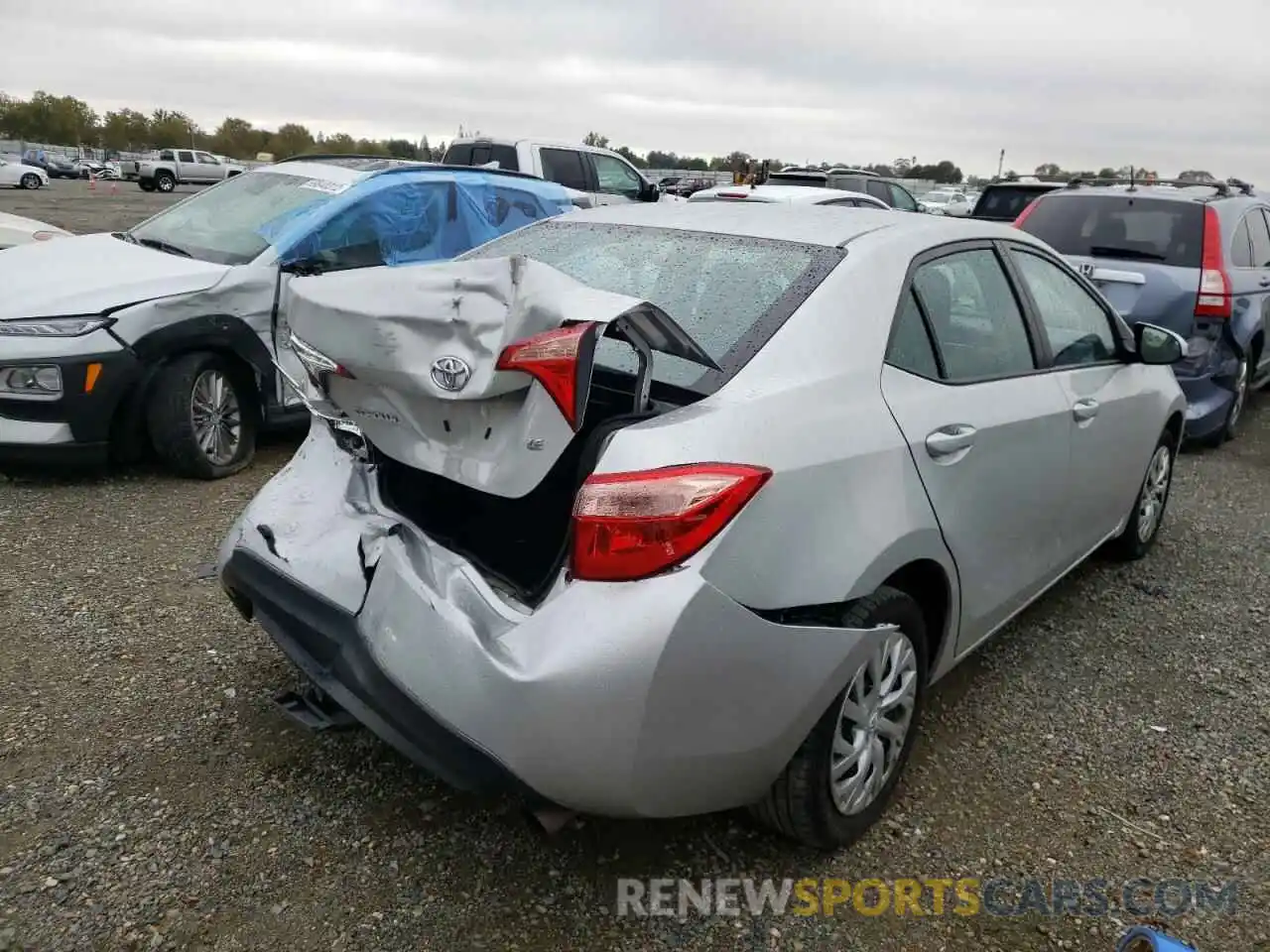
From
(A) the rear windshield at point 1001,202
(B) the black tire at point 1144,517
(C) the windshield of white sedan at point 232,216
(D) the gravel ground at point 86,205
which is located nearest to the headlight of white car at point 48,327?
(C) the windshield of white sedan at point 232,216

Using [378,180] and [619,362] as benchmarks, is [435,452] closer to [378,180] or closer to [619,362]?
[619,362]

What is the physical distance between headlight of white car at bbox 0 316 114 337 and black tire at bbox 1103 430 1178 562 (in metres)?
4.96

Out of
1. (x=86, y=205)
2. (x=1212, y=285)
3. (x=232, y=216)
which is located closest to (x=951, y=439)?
(x=232, y=216)

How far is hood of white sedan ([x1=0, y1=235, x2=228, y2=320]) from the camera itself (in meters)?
4.68

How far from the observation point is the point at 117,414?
485 cm

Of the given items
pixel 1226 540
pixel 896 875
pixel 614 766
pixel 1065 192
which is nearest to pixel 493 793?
pixel 614 766

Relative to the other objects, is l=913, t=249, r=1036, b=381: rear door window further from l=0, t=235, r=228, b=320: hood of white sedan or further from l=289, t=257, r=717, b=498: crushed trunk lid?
l=0, t=235, r=228, b=320: hood of white sedan

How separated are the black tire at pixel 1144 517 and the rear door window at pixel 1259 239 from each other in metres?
3.47

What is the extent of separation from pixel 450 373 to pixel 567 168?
10351 mm

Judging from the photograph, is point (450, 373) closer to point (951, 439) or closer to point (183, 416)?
point (951, 439)

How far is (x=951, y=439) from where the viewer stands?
Answer: 263 cm

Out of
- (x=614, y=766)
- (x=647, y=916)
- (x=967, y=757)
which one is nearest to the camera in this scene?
(x=614, y=766)

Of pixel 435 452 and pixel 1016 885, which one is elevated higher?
pixel 435 452

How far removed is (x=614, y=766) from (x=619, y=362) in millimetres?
1090
